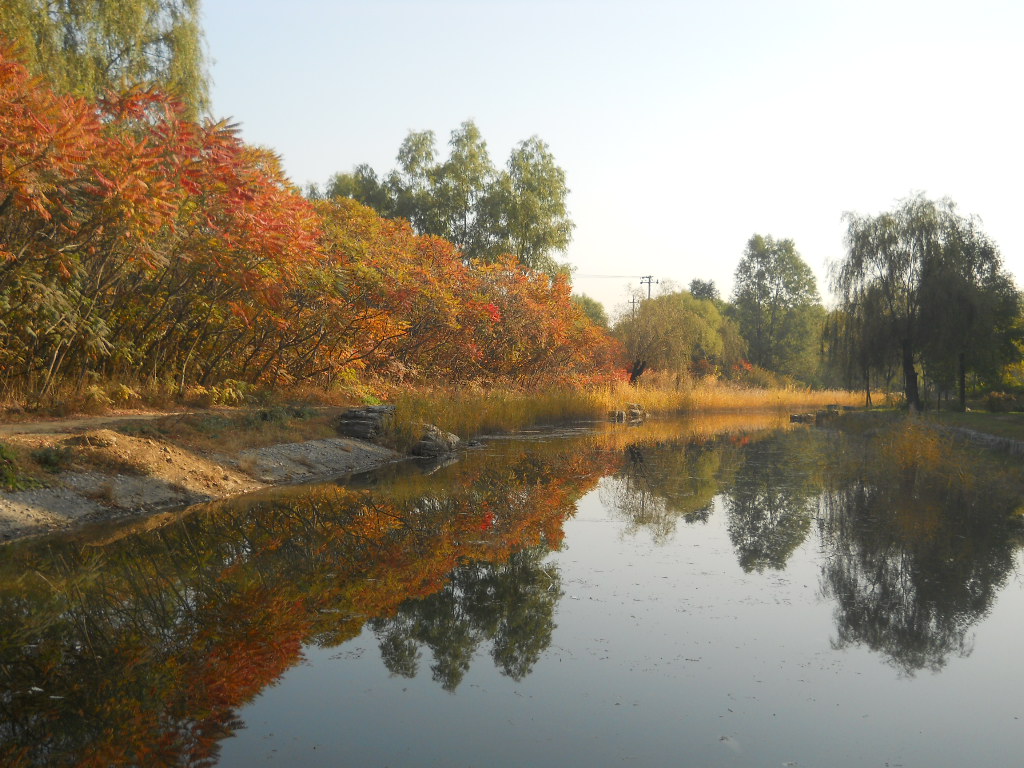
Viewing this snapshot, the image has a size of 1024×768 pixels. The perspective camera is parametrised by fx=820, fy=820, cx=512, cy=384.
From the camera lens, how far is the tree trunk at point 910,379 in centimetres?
3106

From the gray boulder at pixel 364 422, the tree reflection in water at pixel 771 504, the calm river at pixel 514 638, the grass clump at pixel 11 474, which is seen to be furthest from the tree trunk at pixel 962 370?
the grass clump at pixel 11 474

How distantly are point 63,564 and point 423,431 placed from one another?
1141 cm

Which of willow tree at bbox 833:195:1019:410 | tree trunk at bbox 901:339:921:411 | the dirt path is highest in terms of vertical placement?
willow tree at bbox 833:195:1019:410

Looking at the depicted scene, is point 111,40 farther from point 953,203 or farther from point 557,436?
point 953,203

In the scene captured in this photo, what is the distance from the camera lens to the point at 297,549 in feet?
28.2

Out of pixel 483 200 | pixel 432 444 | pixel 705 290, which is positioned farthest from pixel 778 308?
pixel 432 444

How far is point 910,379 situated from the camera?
32.0 metres

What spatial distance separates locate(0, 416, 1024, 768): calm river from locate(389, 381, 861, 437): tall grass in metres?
8.94

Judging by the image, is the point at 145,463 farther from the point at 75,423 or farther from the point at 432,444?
the point at 432,444

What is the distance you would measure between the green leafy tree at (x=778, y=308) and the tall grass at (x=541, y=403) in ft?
83.5

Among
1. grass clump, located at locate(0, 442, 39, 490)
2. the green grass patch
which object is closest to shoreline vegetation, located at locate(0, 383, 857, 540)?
grass clump, located at locate(0, 442, 39, 490)

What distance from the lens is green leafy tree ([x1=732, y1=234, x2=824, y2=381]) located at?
247 feet

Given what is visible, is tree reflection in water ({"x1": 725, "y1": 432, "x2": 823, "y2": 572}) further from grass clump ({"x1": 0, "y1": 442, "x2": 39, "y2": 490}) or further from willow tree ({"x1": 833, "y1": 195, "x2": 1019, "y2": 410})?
willow tree ({"x1": 833, "y1": 195, "x2": 1019, "y2": 410})

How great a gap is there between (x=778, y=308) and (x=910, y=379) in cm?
4786
